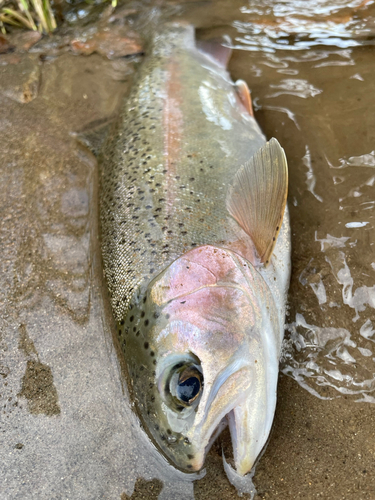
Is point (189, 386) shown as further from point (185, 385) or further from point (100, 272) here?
point (100, 272)

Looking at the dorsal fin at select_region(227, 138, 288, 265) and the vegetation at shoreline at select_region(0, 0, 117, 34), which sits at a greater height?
the vegetation at shoreline at select_region(0, 0, 117, 34)

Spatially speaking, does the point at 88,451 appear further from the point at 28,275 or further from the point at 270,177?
the point at 270,177

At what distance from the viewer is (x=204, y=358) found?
1.77 m

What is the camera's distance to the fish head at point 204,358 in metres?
1.75

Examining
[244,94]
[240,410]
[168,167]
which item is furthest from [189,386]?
[244,94]

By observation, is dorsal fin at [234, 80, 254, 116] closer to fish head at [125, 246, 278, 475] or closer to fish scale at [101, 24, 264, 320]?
fish scale at [101, 24, 264, 320]

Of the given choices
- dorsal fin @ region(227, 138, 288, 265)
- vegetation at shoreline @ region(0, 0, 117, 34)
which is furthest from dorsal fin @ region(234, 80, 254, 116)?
vegetation at shoreline @ region(0, 0, 117, 34)

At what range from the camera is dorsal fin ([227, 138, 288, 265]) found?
2236 mm

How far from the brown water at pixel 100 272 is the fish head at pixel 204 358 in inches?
15.6

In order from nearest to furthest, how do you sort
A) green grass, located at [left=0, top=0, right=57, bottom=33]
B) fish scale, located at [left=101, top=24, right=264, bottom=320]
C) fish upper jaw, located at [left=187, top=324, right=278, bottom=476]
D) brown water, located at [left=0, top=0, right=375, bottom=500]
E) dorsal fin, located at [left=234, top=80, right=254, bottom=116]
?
fish upper jaw, located at [left=187, top=324, right=278, bottom=476] → brown water, located at [left=0, top=0, right=375, bottom=500] → fish scale, located at [left=101, top=24, right=264, bottom=320] → dorsal fin, located at [left=234, top=80, right=254, bottom=116] → green grass, located at [left=0, top=0, right=57, bottom=33]

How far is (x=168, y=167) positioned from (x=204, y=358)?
1448 millimetres

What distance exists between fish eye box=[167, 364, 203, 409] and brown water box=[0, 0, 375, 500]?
1.74 ft

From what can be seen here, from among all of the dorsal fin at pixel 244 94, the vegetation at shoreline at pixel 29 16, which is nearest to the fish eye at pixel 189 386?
the dorsal fin at pixel 244 94

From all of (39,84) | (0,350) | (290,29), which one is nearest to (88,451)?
(0,350)
